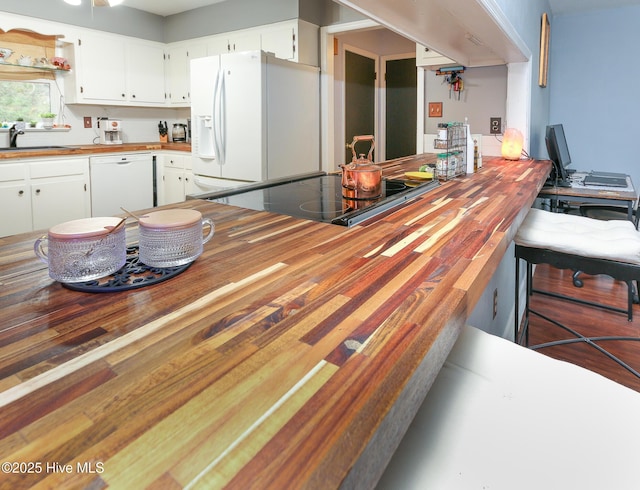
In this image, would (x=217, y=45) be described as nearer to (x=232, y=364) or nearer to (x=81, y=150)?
(x=81, y=150)

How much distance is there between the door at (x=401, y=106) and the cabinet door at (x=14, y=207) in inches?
170

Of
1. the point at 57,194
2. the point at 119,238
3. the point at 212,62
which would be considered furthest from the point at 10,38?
the point at 119,238

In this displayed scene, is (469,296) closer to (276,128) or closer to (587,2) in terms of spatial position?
(276,128)

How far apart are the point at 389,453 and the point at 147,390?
27 centimetres

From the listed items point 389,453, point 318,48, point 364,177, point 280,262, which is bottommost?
point 389,453

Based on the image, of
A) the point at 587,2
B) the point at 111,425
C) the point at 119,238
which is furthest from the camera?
the point at 587,2

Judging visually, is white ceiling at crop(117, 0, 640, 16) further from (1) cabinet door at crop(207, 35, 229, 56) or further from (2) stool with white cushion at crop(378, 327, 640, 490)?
(2) stool with white cushion at crop(378, 327, 640, 490)

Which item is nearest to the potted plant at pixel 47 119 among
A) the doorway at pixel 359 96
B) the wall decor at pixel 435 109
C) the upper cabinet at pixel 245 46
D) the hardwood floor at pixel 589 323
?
the upper cabinet at pixel 245 46

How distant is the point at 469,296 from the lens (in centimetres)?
76

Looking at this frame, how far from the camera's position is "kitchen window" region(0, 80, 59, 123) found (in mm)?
4285

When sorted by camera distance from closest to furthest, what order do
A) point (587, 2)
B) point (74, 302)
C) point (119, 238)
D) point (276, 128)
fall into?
point (74, 302) < point (119, 238) < point (276, 128) < point (587, 2)

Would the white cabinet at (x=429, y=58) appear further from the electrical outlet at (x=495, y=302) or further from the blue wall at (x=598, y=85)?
the blue wall at (x=598, y=85)

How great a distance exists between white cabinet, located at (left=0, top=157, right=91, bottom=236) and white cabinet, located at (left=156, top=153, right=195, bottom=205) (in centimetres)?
94

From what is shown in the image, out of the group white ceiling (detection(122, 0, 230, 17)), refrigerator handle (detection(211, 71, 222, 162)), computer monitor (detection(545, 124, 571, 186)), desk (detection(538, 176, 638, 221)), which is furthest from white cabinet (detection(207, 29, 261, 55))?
desk (detection(538, 176, 638, 221))
